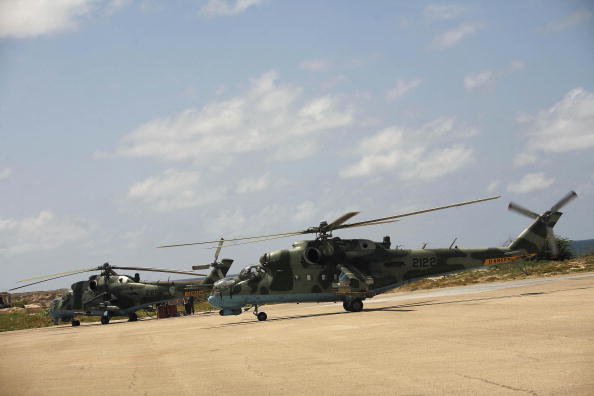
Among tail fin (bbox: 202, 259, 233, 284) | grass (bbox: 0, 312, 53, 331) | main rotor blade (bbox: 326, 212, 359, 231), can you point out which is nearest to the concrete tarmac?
main rotor blade (bbox: 326, 212, 359, 231)

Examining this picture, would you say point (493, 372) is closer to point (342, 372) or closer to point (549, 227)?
point (342, 372)

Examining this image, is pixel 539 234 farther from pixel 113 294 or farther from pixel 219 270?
pixel 113 294

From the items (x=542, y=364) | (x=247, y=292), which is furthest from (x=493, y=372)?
(x=247, y=292)

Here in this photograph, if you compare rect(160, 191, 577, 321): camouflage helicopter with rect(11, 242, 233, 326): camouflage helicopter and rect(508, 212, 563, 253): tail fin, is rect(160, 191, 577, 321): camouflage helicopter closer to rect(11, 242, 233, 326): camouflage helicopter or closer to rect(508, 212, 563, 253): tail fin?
rect(508, 212, 563, 253): tail fin

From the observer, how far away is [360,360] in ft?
41.3

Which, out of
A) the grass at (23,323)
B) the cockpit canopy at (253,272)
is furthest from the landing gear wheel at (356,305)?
the grass at (23,323)

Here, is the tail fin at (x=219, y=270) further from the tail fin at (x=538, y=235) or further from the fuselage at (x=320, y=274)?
the tail fin at (x=538, y=235)

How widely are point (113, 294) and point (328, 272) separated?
20880mm

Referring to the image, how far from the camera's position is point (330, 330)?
19.6 meters

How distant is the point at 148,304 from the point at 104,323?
325 centimetres

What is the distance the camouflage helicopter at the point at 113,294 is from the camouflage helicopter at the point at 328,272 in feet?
45.8

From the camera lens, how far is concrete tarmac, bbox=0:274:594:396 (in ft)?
32.6

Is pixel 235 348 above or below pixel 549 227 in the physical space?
below

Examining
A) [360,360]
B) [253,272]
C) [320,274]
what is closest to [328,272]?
[320,274]
